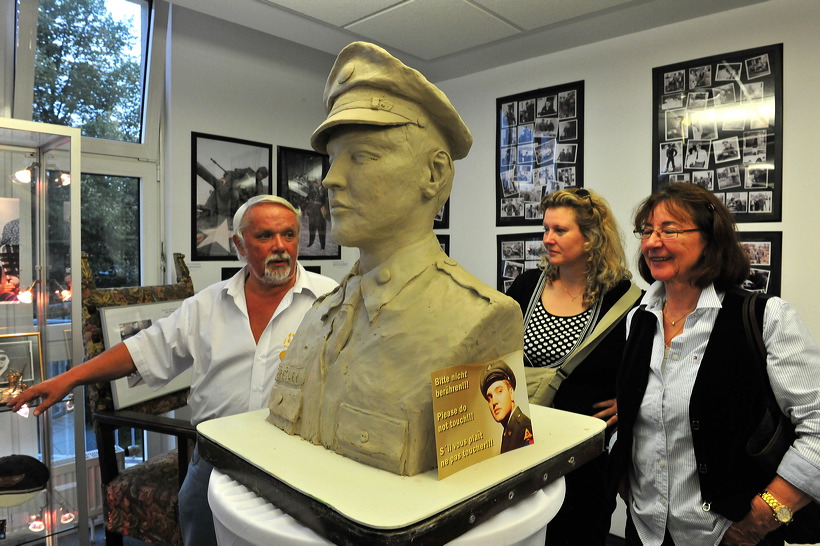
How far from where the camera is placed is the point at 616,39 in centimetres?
318

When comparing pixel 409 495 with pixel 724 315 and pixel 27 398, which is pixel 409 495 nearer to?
pixel 724 315

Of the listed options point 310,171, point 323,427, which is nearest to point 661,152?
Answer: point 310,171

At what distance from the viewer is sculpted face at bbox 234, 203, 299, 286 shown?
6.68ft

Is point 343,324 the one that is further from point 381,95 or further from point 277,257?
point 277,257

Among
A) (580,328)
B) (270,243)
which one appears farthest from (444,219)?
(580,328)

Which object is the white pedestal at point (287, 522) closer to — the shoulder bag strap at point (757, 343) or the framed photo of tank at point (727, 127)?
the shoulder bag strap at point (757, 343)

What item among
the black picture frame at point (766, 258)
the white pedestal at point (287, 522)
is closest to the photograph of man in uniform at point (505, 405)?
the white pedestal at point (287, 522)

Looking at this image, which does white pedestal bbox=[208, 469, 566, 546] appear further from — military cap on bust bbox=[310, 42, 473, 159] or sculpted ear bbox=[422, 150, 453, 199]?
military cap on bust bbox=[310, 42, 473, 159]

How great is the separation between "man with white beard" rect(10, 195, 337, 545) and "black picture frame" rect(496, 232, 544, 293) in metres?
1.76

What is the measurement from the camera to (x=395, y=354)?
1146 mm

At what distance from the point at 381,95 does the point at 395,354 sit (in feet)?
1.83

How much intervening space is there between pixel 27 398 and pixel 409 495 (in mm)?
1553

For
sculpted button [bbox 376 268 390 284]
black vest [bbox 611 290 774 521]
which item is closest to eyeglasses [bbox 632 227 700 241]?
black vest [bbox 611 290 774 521]

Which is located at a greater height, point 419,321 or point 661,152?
point 661,152
